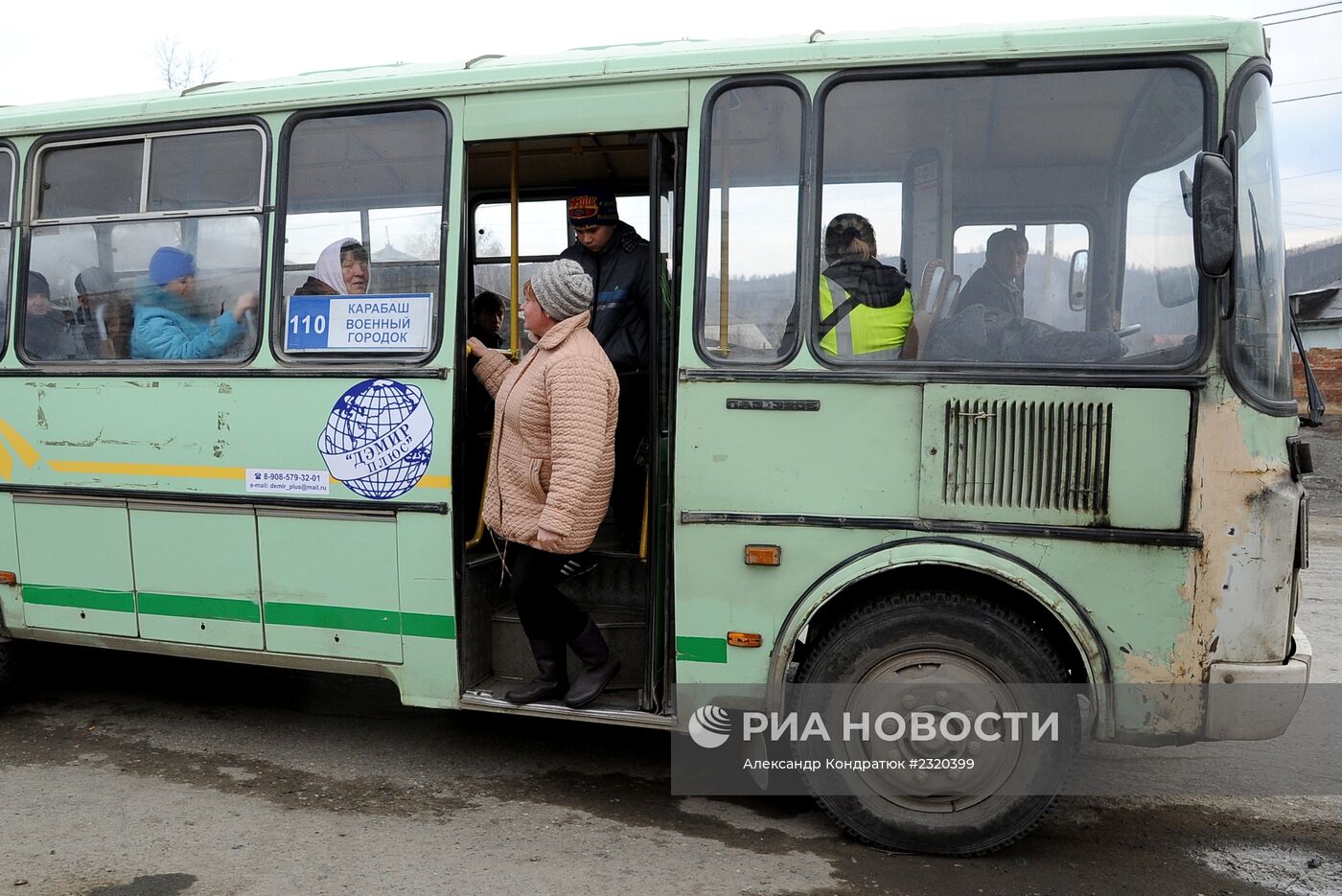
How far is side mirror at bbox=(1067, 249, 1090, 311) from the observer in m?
3.56

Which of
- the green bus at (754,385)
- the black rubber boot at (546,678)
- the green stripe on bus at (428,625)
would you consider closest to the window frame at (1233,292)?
the green bus at (754,385)

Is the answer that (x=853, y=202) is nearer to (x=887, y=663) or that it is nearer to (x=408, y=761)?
(x=887, y=663)

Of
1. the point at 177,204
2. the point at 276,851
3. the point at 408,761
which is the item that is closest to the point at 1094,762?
the point at 408,761

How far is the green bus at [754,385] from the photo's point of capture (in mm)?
3441

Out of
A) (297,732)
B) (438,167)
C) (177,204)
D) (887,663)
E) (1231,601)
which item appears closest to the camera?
(1231,601)

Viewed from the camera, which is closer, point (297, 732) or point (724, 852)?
point (724, 852)

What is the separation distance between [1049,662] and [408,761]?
2.78 meters

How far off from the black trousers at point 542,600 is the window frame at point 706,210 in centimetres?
105

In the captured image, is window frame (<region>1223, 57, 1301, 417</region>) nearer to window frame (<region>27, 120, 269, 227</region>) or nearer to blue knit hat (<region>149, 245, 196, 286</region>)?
window frame (<region>27, 120, 269, 227</region>)

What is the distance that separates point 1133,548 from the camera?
3.46m

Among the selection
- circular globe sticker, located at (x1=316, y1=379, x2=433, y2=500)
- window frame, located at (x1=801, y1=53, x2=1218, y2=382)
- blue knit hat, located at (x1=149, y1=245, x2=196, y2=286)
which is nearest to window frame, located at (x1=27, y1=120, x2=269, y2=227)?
blue knit hat, located at (x1=149, y1=245, x2=196, y2=286)

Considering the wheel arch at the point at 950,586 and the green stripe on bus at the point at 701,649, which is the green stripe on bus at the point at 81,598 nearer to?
the green stripe on bus at the point at 701,649

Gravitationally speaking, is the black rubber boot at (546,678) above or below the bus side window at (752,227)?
below

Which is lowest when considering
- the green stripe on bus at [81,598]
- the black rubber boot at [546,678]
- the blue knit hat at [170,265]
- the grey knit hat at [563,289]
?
the black rubber boot at [546,678]
